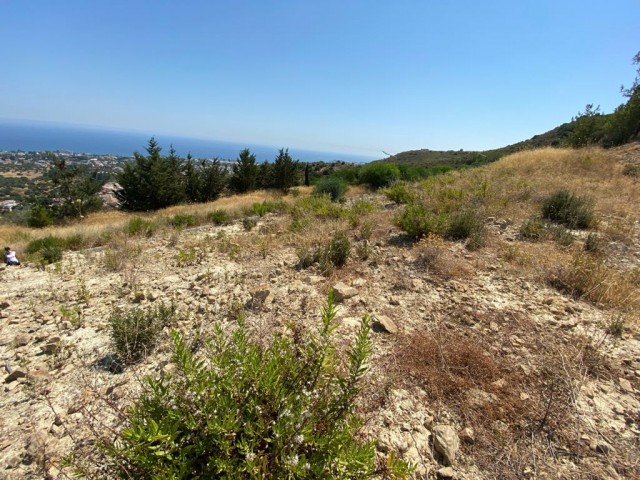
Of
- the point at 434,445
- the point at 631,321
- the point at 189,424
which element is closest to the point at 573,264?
the point at 631,321

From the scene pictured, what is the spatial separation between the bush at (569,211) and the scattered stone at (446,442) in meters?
5.51

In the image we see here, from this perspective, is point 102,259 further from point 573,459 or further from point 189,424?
point 573,459

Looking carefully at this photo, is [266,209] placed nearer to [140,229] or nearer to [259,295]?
[140,229]

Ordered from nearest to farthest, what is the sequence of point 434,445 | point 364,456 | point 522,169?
1. point 364,456
2. point 434,445
3. point 522,169

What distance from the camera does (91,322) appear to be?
10.7 feet

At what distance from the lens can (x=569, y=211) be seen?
569 cm

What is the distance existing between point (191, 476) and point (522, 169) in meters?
13.7

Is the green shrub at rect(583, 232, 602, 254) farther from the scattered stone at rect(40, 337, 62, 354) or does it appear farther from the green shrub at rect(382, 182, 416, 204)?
the scattered stone at rect(40, 337, 62, 354)

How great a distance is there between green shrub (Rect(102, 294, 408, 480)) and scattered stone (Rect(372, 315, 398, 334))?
1.42 m

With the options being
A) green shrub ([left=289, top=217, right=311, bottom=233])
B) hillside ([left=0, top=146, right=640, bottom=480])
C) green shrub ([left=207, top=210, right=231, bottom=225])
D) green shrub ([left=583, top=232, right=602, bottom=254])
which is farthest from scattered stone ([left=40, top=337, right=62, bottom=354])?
green shrub ([left=583, top=232, right=602, bottom=254])

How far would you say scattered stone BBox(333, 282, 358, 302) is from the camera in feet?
11.3

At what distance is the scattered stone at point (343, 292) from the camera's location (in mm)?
3443

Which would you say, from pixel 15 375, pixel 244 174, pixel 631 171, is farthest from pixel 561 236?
pixel 244 174

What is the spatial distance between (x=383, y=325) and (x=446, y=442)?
3.89 feet
